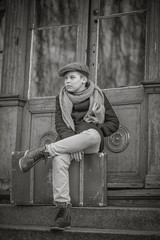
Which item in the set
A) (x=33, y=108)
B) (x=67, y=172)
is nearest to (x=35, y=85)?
(x=33, y=108)

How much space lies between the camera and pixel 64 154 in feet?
14.8

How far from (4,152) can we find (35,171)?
1.15 m

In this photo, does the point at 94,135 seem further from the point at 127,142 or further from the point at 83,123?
the point at 127,142

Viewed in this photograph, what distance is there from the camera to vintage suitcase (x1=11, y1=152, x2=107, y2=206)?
4.71 metres

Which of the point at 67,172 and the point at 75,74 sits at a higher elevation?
the point at 75,74

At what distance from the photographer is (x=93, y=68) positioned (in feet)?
19.5

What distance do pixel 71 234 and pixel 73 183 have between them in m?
0.78

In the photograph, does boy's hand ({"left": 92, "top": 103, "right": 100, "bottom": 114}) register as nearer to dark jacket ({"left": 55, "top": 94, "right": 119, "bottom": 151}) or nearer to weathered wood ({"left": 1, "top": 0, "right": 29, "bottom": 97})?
dark jacket ({"left": 55, "top": 94, "right": 119, "bottom": 151})

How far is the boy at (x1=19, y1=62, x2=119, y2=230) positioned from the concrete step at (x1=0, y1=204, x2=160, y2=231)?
365 millimetres

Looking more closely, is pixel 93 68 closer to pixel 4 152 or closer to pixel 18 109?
A: pixel 18 109

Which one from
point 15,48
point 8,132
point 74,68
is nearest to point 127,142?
point 74,68

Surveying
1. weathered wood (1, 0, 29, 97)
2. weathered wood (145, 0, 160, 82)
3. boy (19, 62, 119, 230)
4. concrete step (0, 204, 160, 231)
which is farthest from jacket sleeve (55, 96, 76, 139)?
weathered wood (1, 0, 29, 97)

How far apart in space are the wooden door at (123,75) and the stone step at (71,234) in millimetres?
1372

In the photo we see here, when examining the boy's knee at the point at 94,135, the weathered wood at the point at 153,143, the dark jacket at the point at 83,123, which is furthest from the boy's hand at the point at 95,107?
the weathered wood at the point at 153,143
